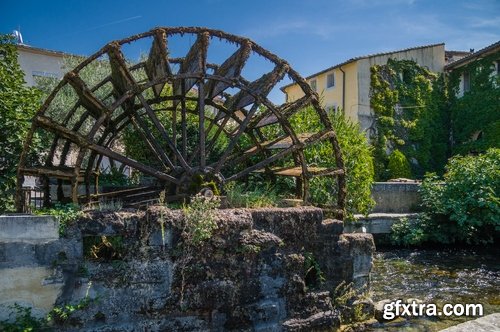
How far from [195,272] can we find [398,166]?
592 inches

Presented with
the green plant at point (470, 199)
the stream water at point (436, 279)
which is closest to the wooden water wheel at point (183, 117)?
the stream water at point (436, 279)

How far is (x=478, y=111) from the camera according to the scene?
762 inches

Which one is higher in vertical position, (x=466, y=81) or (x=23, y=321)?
(x=466, y=81)

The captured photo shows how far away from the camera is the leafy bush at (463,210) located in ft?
36.6

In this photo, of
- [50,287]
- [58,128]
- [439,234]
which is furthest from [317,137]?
[439,234]

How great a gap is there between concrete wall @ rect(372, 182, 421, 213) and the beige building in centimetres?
620

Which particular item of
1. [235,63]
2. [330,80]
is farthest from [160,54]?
[330,80]

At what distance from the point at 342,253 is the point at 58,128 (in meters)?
4.10

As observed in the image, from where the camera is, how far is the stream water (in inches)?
247

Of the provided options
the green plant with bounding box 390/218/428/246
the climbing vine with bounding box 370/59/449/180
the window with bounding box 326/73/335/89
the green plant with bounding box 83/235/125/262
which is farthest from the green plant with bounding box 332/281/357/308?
the window with bounding box 326/73/335/89

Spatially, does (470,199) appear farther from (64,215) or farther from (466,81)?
(466,81)

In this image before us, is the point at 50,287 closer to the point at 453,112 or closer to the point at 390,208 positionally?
the point at 390,208

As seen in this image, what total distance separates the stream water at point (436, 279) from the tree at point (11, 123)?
5.25 meters

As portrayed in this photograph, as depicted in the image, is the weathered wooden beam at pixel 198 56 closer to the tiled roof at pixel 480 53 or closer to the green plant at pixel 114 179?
the green plant at pixel 114 179
